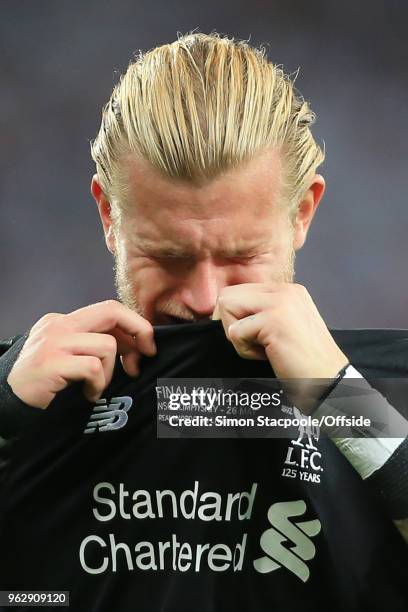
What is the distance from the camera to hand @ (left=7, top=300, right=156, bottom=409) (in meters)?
0.75

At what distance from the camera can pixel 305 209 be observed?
1.13 metres

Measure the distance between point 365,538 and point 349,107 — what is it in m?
2.06

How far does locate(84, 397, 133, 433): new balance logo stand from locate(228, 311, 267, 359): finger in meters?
0.12

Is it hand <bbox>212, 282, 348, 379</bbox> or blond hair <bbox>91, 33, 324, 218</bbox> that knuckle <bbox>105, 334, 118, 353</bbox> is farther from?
blond hair <bbox>91, 33, 324, 218</bbox>

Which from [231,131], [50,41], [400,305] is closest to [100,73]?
[50,41]

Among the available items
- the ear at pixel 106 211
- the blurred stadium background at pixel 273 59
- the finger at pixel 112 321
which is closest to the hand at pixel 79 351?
the finger at pixel 112 321

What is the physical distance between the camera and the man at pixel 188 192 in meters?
0.77

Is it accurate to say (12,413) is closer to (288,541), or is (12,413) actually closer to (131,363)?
(131,363)

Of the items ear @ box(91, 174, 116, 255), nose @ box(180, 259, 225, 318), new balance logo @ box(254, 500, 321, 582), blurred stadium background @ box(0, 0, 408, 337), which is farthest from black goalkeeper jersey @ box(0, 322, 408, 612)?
blurred stadium background @ box(0, 0, 408, 337)

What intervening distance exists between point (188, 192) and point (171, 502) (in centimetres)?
35

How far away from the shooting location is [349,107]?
8.49 feet

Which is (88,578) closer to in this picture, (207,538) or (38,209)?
(207,538)

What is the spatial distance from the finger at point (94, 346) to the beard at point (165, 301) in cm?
19

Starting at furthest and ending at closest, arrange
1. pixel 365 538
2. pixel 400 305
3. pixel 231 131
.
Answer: pixel 400 305, pixel 231 131, pixel 365 538
